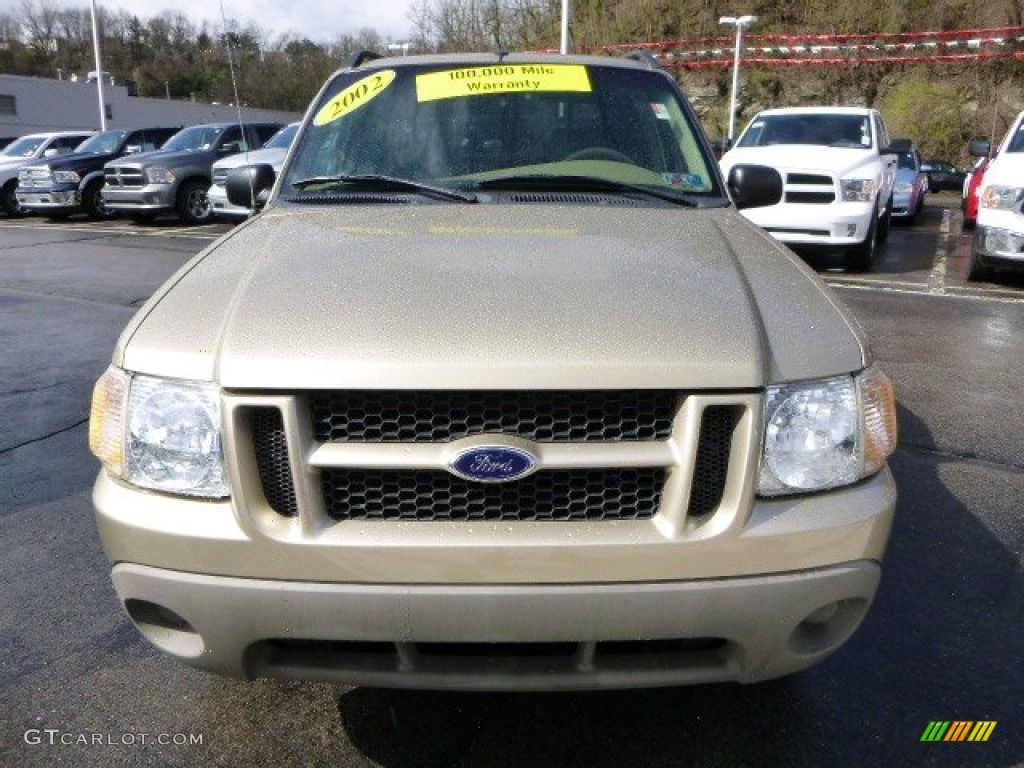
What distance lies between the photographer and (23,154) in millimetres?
20922

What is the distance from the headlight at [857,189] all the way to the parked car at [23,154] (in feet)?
53.4

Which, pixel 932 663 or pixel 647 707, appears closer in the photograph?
pixel 647 707

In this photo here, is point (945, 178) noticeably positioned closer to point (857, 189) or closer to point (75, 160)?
point (857, 189)

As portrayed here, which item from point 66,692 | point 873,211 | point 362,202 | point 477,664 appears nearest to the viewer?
point 477,664

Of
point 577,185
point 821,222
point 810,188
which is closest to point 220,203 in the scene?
point 810,188

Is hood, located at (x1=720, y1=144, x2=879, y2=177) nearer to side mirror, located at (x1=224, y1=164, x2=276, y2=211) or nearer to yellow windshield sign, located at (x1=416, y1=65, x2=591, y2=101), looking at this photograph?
yellow windshield sign, located at (x1=416, y1=65, x2=591, y2=101)

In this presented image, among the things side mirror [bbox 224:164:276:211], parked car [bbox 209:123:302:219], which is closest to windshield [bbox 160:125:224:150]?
parked car [bbox 209:123:302:219]

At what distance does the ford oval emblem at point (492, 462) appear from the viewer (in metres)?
1.77

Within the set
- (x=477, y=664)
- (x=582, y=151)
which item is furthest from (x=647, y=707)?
(x=582, y=151)

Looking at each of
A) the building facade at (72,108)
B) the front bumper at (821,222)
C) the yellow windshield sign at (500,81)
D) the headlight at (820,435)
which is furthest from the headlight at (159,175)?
the building facade at (72,108)

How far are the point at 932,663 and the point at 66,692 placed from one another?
2.55m

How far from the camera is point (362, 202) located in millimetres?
2881

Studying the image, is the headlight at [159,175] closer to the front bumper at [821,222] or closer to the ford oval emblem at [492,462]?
the front bumper at [821,222]

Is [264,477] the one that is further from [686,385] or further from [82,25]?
[82,25]
